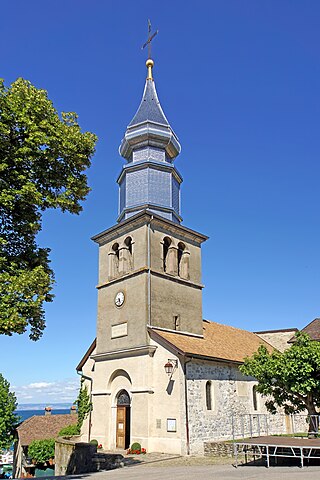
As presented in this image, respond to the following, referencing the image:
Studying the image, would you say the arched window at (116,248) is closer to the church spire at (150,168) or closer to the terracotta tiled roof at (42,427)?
the church spire at (150,168)

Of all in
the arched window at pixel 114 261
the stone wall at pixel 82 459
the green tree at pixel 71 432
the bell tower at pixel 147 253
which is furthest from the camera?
the arched window at pixel 114 261

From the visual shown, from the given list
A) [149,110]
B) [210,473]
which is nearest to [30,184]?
[210,473]

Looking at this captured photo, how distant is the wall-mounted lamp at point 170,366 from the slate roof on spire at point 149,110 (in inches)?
559

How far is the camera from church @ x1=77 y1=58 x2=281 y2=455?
2012cm

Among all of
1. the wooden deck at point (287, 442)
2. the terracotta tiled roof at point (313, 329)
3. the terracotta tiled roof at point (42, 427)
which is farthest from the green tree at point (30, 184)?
the terracotta tiled roof at point (42, 427)

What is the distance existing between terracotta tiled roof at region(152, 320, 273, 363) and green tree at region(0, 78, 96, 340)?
10.3m

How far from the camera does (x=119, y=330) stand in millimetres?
23109

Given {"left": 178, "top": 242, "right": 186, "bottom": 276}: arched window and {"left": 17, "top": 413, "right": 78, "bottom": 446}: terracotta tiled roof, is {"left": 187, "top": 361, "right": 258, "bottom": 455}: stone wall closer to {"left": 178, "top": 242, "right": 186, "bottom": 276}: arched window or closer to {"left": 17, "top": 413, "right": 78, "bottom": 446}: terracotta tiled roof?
{"left": 178, "top": 242, "right": 186, "bottom": 276}: arched window

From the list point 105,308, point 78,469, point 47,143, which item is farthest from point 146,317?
point 47,143

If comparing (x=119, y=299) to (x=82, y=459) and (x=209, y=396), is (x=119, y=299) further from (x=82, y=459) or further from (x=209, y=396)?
(x=82, y=459)

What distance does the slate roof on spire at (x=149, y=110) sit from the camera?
27.0 m

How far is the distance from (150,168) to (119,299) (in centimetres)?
752

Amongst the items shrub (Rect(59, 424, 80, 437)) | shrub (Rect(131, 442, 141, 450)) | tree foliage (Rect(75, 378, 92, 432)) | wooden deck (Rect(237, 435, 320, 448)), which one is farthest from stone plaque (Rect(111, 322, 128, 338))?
wooden deck (Rect(237, 435, 320, 448))

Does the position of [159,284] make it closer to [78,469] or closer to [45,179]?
[78,469]
